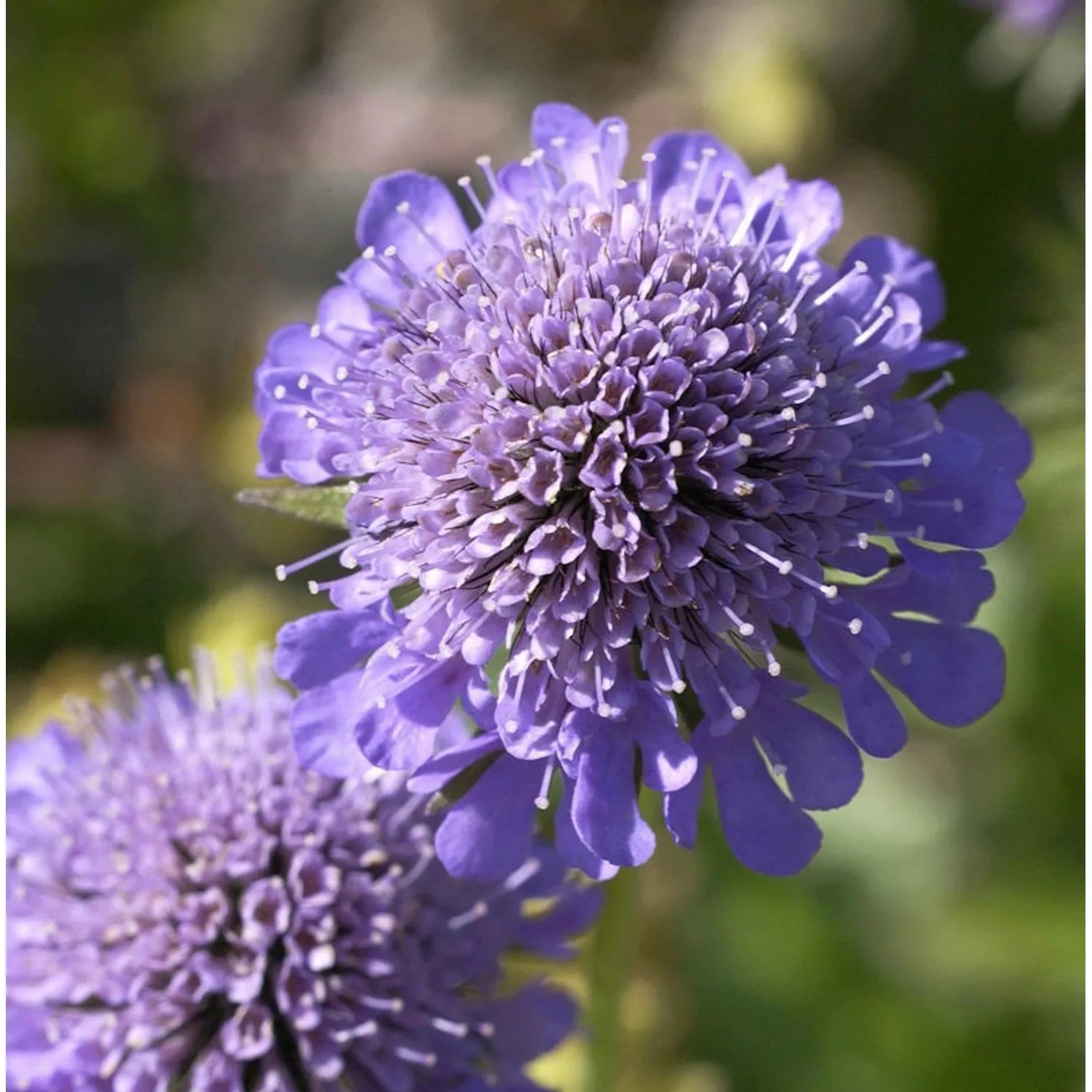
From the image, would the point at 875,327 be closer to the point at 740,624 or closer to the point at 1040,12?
the point at 740,624

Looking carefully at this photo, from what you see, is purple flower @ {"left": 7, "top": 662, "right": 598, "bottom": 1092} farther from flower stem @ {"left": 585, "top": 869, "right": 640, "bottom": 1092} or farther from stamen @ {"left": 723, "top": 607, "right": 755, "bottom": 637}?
stamen @ {"left": 723, "top": 607, "right": 755, "bottom": 637}

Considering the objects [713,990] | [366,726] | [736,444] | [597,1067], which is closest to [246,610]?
[713,990]

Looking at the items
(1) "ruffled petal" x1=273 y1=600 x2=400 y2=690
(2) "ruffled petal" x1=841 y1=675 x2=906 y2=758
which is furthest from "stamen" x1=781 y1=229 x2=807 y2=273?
(1) "ruffled petal" x1=273 y1=600 x2=400 y2=690

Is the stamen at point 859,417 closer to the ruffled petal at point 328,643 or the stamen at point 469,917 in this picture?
the ruffled petal at point 328,643

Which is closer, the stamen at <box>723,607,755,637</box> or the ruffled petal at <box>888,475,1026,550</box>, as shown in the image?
the stamen at <box>723,607,755,637</box>

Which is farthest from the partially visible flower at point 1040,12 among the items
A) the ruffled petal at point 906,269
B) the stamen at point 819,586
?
the stamen at point 819,586

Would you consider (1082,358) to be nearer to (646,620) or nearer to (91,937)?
(646,620)

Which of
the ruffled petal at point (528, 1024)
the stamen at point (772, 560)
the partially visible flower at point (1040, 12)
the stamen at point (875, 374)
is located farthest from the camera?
the partially visible flower at point (1040, 12)
